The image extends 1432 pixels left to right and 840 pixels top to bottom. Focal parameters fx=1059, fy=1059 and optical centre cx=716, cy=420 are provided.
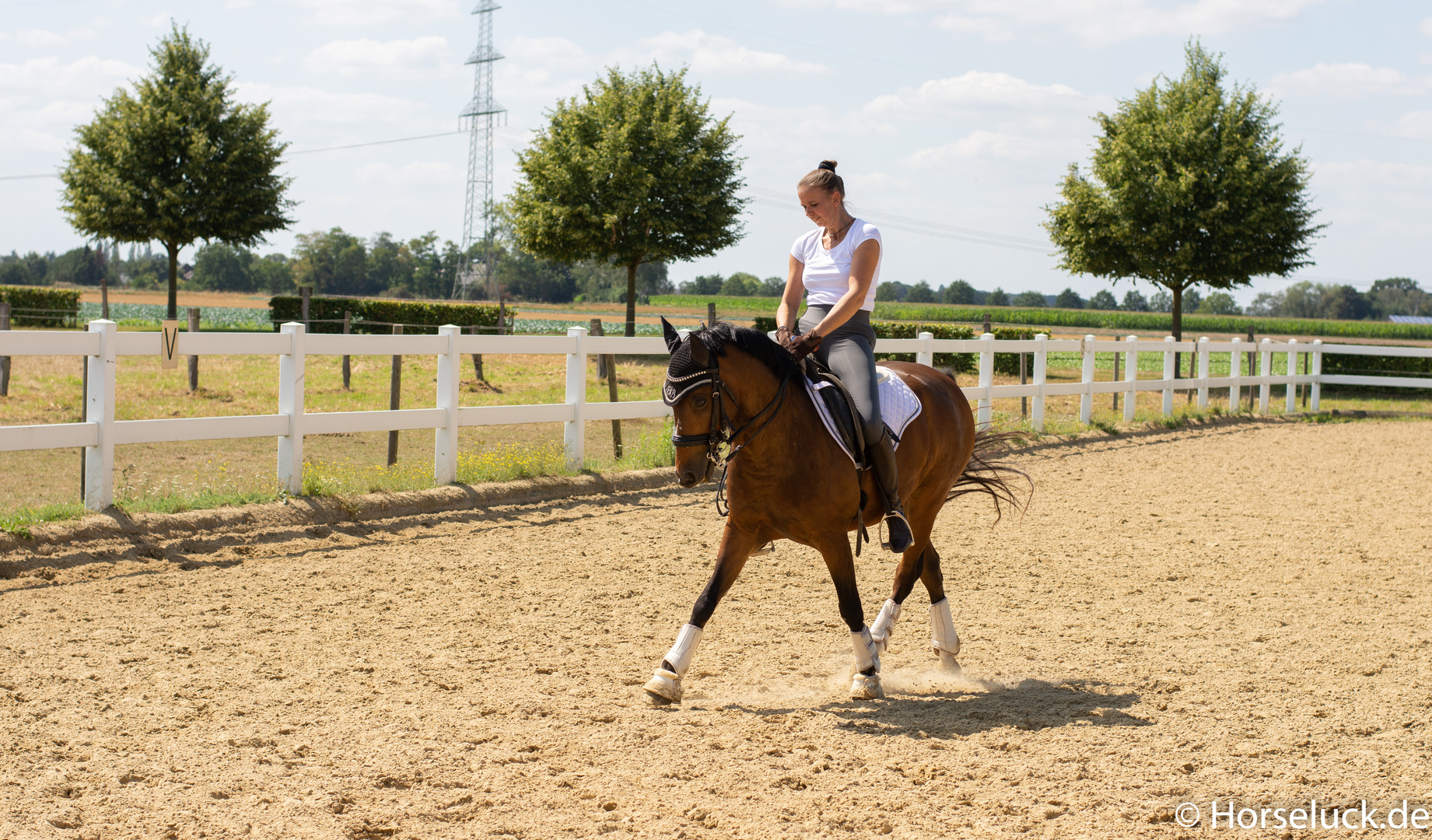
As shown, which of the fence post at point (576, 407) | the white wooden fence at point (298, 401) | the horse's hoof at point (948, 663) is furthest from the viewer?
the fence post at point (576, 407)

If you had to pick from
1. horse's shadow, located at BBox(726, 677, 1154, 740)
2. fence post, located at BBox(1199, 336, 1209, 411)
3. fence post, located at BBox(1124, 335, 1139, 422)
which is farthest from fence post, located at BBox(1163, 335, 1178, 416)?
horse's shadow, located at BBox(726, 677, 1154, 740)

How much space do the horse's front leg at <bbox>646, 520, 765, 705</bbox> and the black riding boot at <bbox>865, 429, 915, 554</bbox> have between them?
61 cm

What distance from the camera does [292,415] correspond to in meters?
8.14

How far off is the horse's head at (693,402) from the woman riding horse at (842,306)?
2.06ft

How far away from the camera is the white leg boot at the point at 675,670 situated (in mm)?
4285

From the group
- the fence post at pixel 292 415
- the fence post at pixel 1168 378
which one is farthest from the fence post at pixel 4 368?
the fence post at pixel 1168 378

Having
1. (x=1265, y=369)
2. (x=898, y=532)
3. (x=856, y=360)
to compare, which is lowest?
(x=898, y=532)

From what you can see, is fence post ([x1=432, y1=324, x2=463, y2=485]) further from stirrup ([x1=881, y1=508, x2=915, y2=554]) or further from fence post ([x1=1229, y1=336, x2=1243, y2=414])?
fence post ([x1=1229, y1=336, x2=1243, y2=414])

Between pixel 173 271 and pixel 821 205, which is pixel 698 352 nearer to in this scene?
pixel 821 205

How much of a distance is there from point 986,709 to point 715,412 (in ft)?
5.53

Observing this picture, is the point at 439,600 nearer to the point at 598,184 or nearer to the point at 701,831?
the point at 701,831

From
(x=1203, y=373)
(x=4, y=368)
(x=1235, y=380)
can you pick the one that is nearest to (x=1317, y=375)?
(x=1235, y=380)

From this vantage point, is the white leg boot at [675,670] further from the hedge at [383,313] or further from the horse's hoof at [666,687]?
the hedge at [383,313]

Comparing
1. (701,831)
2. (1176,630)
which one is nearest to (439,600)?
(701,831)
